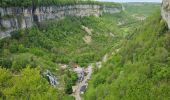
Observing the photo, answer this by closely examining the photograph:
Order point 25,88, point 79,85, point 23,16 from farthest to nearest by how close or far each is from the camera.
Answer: point 23,16
point 79,85
point 25,88

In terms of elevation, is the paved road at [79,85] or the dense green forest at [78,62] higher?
the dense green forest at [78,62]

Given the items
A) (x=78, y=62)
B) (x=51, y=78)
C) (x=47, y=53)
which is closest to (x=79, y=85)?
(x=51, y=78)

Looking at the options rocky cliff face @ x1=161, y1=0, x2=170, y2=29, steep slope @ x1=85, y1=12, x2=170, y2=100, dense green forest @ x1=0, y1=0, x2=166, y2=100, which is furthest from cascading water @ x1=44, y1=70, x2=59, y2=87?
rocky cliff face @ x1=161, y1=0, x2=170, y2=29

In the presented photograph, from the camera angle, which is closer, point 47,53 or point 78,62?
point 47,53

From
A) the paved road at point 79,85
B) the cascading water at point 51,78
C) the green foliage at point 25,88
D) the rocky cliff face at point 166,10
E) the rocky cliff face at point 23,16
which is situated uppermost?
the rocky cliff face at point 166,10

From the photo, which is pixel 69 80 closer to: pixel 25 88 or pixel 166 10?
pixel 166 10

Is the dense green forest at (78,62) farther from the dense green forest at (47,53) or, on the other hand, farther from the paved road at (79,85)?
the paved road at (79,85)

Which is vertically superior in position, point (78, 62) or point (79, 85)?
point (79, 85)

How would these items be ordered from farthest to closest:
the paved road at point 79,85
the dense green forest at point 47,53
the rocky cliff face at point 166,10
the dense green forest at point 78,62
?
the paved road at point 79,85
the rocky cliff face at point 166,10
the dense green forest at point 78,62
the dense green forest at point 47,53

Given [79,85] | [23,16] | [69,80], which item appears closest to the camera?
[69,80]

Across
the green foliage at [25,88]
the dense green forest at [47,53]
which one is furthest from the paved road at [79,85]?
the green foliage at [25,88]
